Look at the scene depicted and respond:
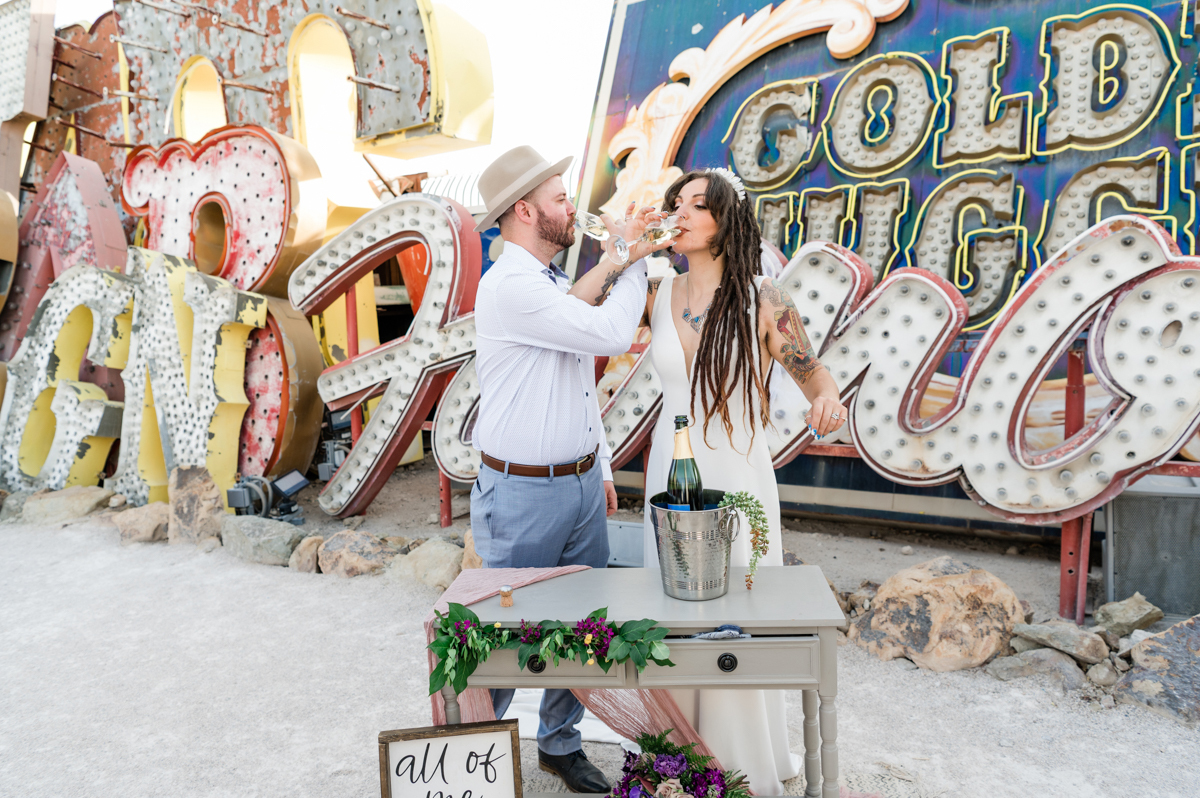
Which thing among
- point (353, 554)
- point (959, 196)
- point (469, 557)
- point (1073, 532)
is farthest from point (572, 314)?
point (959, 196)

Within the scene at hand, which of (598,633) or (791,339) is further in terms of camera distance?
(791,339)

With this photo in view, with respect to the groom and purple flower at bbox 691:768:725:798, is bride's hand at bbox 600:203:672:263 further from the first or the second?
purple flower at bbox 691:768:725:798

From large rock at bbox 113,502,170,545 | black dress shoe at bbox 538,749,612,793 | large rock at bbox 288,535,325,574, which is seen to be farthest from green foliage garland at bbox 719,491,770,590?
large rock at bbox 113,502,170,545

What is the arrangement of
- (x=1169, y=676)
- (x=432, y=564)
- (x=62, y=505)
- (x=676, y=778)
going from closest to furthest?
(x=676, y=778)
(x=1169, y=676)
(x=432, y=564)
(x=62, y=505)

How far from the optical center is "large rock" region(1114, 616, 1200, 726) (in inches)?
121

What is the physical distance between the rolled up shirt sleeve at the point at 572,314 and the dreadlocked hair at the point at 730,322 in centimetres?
26

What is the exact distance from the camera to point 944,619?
368 cm

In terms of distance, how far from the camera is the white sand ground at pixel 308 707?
2.84 m

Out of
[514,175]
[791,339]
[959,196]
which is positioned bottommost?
[791,339]

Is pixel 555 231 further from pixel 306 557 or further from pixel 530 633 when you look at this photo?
pixel 306 557

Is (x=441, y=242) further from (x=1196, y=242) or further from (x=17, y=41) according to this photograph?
(x=17, y=41)

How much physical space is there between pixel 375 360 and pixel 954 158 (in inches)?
188

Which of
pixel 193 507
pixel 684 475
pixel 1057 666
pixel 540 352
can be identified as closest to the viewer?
pixel 684 475

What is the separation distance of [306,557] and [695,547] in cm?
435
